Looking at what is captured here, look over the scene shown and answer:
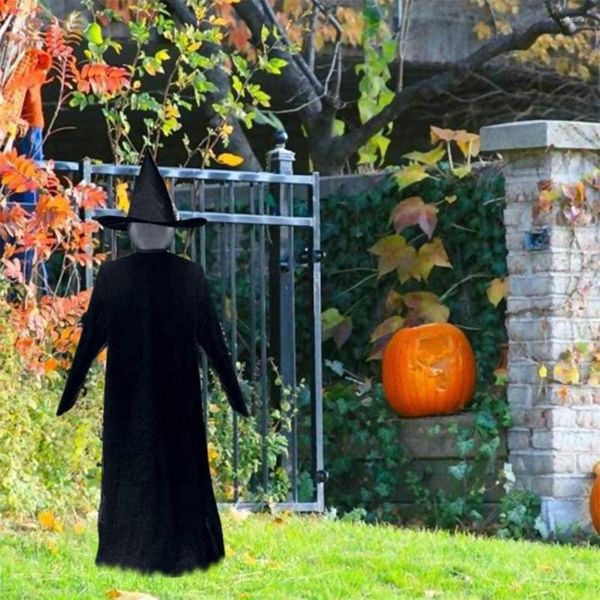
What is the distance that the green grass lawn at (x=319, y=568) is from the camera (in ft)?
19.2

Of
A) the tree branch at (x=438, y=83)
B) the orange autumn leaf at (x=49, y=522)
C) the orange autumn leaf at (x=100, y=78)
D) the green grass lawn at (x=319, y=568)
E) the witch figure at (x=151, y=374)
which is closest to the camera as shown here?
the witch figure at (x=151, y=374)

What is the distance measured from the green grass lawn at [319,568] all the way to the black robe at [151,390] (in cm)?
69

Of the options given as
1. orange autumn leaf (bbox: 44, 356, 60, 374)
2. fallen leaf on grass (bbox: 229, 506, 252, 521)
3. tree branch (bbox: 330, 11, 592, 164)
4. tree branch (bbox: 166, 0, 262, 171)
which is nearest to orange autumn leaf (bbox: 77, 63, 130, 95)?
orange autumn leaf (bbox: 44, 356, 60, 374)

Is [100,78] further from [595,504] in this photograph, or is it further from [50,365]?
[595,504]

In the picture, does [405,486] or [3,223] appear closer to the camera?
[3,223]

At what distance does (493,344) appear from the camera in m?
9.41

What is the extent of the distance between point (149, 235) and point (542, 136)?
170 inches

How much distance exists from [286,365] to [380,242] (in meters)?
1.60

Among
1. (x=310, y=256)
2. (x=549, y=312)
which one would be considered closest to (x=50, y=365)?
(x=310, y=256)

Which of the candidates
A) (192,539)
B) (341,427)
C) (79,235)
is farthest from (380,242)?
(192,539)

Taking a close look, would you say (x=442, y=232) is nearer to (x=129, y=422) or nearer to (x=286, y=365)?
(x=286, y=365)

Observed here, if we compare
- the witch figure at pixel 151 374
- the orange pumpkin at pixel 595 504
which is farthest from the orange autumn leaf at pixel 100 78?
the orange pumpkin at pixel 595 504

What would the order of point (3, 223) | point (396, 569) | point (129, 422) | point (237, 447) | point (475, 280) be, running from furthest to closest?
point (475, 280), point (237, 447), point (3, 223), point (396, 569), point (129, 422)

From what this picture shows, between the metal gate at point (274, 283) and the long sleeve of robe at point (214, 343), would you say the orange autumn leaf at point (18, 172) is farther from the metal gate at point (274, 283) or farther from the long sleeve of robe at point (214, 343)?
the long sleeve of robe at point (214, 343)
